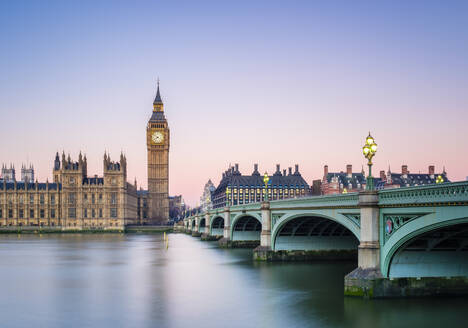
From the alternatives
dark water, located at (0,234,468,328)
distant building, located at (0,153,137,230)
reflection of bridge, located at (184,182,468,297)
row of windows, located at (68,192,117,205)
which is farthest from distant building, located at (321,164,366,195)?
reflection of bridge, located at (184,182,468,297)

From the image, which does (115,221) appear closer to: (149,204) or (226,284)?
(149,204)

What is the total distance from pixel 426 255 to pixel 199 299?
1399 centimetres

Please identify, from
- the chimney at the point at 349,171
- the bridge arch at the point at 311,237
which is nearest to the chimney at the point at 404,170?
the chimney at the point at 349,171

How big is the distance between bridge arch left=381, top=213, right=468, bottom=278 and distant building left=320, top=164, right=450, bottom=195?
117066mm

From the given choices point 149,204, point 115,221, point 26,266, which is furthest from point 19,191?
point 26,266

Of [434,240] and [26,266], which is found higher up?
[434,240]

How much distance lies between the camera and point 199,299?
36.2m

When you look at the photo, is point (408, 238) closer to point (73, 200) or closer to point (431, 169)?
point (431, 169)

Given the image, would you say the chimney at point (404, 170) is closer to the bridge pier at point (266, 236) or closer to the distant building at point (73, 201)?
the distant building at point (73, 201)

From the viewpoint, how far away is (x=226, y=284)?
42.9 meters

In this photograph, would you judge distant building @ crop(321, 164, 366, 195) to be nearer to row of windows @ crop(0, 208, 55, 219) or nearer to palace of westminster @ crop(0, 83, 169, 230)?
palace of westminster @ crop(0, 83, 169, 230)

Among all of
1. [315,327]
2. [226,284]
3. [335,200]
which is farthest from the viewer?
[226,284]

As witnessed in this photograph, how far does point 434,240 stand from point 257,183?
169144 millimetres

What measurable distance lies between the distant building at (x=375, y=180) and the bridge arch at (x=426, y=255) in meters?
117
